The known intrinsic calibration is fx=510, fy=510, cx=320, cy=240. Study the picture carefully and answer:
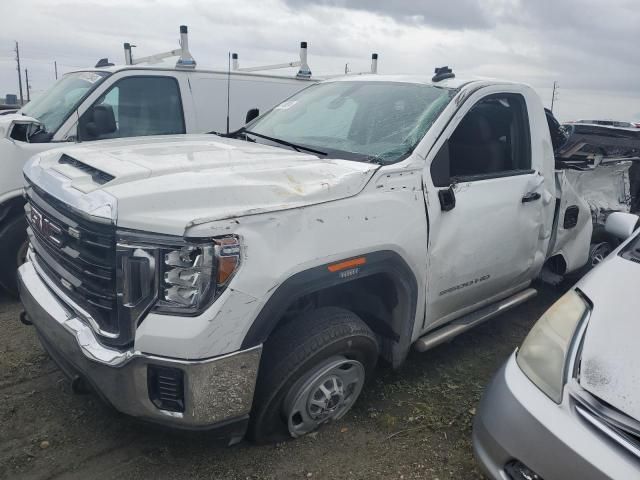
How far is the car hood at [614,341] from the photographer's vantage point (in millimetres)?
1765

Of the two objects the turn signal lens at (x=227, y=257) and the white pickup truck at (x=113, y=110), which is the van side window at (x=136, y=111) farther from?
the turn signal lens at (x=227, y=257)

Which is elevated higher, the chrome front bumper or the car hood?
the car hood

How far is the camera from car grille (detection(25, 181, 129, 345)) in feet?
7.00

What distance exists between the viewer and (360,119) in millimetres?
3328

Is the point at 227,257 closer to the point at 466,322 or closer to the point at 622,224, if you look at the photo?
the point at 466,322

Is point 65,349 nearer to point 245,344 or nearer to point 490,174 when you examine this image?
point 245,344

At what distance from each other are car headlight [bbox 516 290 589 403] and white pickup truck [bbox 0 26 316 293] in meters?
3.06

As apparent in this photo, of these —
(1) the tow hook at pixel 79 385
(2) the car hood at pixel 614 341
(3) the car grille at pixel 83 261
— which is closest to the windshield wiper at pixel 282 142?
(3) the car grille at pixel 83 261

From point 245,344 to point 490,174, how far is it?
2025mm

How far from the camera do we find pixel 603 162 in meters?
5.25

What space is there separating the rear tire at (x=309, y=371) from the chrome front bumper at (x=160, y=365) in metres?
0.18

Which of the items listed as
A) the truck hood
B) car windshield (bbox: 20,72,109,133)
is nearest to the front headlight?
the truck hood

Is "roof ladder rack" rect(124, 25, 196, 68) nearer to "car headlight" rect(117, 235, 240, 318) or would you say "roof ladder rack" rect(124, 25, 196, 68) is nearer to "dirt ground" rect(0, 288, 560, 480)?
"dirt ground" rect(0, 288, 560, 480)

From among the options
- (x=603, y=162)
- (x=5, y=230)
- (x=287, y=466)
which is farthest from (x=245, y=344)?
(x=603, y=162)
